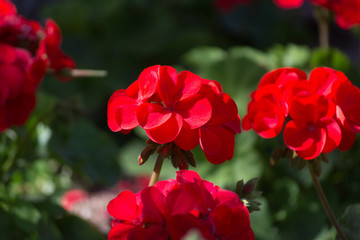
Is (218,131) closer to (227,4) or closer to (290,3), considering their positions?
(290,3)

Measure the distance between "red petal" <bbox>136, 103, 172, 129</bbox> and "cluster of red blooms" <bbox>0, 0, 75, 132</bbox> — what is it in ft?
1.64

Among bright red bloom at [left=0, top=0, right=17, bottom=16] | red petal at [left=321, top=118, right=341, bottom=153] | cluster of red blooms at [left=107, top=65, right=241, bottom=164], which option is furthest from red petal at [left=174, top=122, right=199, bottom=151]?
bright red bloom at [left=0, top=0, right=17, bottom=16]

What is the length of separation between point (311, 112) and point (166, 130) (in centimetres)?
25

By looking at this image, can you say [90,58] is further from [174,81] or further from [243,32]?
[174,81]

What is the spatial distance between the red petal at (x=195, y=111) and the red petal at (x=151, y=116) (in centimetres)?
2

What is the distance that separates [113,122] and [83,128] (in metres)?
1.05

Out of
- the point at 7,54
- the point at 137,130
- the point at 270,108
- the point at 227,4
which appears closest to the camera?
the point at 270,108

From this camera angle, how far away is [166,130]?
2.45 ft

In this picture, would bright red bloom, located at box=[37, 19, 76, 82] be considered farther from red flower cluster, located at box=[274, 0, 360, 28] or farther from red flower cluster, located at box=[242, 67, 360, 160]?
red flower cluster, located at box=[274, 0, 360, 28]

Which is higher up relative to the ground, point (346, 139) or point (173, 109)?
point (173, 109)

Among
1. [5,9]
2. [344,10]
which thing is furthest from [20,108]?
[344,10]

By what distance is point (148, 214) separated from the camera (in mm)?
693

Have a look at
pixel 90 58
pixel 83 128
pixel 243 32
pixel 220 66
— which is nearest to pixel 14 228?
pixel 83 128

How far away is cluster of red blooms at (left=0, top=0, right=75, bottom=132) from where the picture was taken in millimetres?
1154
